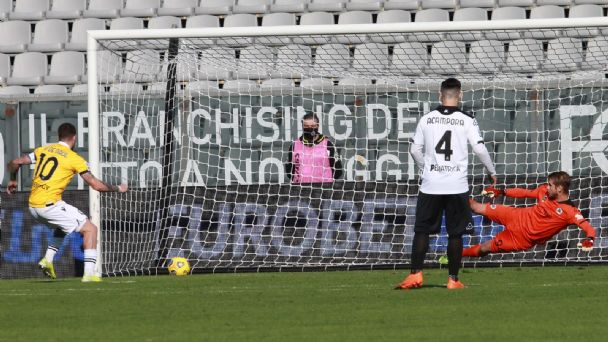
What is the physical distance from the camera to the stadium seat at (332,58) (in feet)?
50.4

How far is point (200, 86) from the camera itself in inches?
591

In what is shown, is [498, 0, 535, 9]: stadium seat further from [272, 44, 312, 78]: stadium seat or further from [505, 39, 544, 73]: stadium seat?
[272, 44, 312, 78]: stadium seat

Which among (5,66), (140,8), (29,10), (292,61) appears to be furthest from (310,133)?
(29,10)

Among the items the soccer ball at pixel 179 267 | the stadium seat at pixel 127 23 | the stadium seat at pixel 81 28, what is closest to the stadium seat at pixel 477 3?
the stadium seat at pixel 127 23

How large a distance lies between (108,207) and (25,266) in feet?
3.59

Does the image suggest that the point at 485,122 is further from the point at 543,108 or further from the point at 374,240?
the point at 374,240

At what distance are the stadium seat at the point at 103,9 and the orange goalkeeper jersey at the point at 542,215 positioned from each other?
8.51 metres

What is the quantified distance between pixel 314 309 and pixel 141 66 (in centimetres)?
778

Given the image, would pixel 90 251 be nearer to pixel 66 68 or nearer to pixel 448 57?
pixel 448 57

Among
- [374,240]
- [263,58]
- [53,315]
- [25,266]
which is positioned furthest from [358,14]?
[53,315]

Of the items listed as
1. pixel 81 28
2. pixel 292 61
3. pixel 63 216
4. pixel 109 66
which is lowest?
pixel 63 216

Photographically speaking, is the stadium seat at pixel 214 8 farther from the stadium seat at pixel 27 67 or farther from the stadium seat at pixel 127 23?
the stadium seat at pixel 27 67

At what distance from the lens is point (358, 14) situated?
17.9 metres

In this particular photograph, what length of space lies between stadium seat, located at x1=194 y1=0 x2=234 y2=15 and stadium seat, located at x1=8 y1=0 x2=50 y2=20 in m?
2.53
